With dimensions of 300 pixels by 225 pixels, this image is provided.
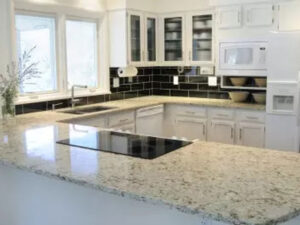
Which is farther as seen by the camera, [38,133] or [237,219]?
[38,133]

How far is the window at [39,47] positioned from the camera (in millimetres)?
4102

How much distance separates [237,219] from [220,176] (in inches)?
19.5

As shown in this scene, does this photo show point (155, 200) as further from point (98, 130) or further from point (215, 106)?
point (215, 106)

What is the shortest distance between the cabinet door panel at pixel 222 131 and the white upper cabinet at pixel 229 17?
4.19 ft

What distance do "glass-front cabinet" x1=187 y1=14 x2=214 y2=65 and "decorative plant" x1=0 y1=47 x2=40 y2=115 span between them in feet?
7.54

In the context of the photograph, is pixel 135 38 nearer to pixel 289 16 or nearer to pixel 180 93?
pixel 180 93

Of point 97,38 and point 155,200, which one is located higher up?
point 97,38

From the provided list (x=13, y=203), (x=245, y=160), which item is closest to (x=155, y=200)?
(x=245, y=160)

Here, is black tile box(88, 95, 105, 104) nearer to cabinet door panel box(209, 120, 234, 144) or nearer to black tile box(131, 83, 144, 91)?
black tile box(131, 83, 144, 91)

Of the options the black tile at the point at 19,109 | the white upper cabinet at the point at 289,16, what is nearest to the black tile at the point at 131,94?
the black tile at the point at 19,109

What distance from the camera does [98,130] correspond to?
3.10m

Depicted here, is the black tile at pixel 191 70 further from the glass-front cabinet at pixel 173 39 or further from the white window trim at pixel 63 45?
the white window trim at pixel 63 45

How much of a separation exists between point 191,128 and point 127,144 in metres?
2.64

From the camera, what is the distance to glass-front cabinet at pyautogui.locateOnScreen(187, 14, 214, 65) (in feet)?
17.2
